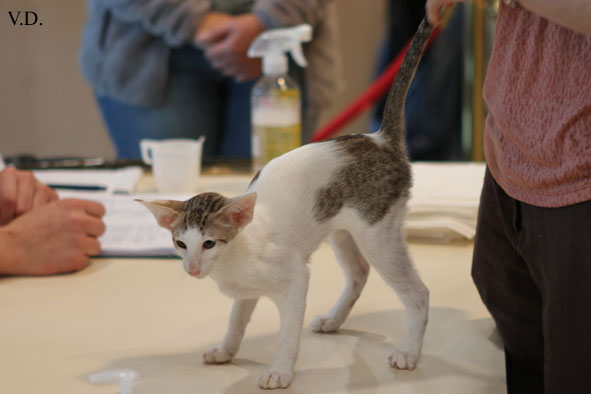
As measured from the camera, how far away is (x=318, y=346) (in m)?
0.62

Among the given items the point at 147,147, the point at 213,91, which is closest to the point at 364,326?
the point at 147,147

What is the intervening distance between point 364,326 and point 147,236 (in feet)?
1.26

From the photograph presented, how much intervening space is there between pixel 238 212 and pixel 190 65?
92 cm

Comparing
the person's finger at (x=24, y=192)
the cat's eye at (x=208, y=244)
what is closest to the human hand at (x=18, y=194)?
the person's finger at (x=24, y=192)

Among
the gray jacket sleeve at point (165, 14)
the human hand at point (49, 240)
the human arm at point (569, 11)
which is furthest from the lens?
the gray jacket sleeve at point (165, 14)

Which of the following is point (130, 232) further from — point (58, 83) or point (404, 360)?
point (58, 83)

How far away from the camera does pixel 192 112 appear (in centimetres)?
138

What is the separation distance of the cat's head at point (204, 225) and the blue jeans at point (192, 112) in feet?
2.86

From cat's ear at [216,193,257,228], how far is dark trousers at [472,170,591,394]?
246 millimetres

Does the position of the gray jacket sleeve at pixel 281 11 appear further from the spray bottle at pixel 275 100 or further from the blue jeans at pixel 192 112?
the spray bottle at pixel 275 100

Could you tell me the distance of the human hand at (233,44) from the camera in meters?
1.31

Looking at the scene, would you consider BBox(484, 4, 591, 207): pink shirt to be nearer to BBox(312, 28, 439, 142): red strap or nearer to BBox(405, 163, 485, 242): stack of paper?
BBox(405, 163, 485, 242): stack of paper

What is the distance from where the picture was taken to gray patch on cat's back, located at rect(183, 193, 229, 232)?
1.61 feet

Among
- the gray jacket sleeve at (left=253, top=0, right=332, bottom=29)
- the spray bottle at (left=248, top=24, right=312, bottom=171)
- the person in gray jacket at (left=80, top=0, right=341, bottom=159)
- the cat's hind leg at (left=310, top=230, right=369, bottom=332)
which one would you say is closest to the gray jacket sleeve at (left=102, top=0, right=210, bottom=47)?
the person in gray jacket at (left=80, top=0, right=341, bottom=159)
